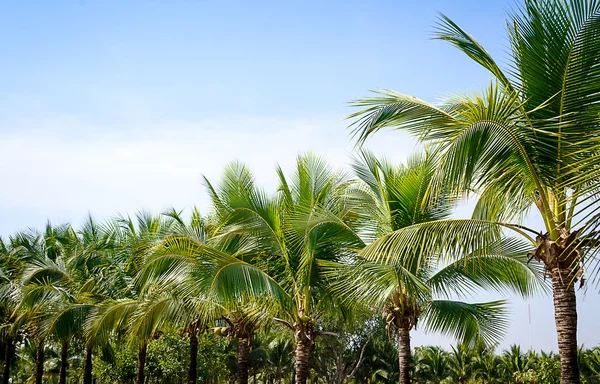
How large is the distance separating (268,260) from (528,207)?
7673mm

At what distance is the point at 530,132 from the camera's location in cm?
905

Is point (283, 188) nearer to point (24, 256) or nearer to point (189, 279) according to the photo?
point (189, 279)

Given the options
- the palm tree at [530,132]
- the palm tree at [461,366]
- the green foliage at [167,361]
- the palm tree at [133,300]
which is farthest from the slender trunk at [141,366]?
the palm tree at [461,366]

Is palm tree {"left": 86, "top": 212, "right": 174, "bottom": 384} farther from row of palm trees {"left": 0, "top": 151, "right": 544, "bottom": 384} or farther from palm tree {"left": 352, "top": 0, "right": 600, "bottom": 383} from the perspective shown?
palm tree {"left": 352, "top": 0, "right": 600, "bottom": 383}

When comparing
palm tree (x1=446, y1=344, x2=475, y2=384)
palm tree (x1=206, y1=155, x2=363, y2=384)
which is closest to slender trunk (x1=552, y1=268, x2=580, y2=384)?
palm tree (x1=206, y1=155, x2=363, y2=384)

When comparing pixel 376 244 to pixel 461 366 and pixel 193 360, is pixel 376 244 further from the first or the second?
pixel 461 366

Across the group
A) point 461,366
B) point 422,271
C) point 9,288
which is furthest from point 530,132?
point 461,366

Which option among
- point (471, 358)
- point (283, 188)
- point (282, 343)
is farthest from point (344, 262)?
point (471, 358)

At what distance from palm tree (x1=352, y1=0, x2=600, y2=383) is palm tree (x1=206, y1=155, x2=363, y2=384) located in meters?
4.88

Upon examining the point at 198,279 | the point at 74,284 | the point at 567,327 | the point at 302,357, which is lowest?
the point at 302,357

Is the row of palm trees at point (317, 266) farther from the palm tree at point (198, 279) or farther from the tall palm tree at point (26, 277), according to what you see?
the tall palm tree at point (26, 277)

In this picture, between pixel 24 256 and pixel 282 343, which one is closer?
pixel 24 256

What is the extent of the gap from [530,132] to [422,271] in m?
7.18

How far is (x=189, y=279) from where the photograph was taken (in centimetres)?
1486
